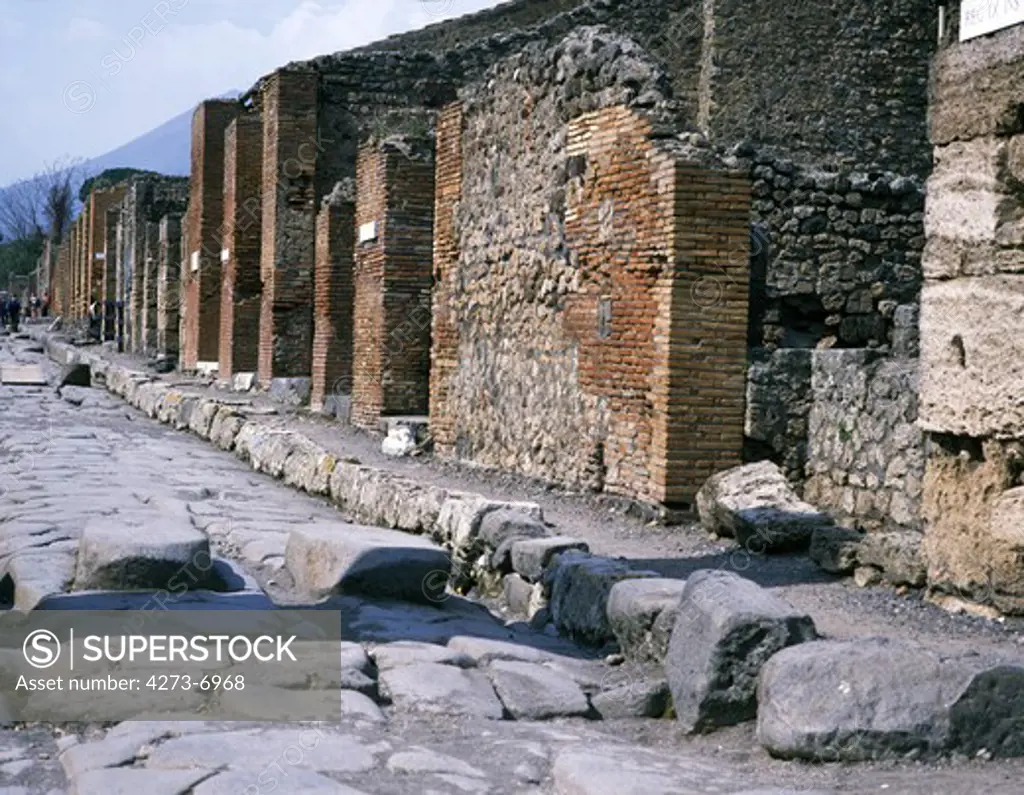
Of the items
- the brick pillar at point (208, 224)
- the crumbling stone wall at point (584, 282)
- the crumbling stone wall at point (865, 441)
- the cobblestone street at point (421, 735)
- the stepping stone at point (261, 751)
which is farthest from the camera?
the brick pillar at point (208, 224)

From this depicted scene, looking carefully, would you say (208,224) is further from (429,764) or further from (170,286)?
(429,764)

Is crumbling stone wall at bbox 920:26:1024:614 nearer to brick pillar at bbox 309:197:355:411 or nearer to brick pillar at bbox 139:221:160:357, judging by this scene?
brick pillar at bbox 309:197:355:411

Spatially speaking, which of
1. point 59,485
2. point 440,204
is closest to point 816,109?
point 440,204

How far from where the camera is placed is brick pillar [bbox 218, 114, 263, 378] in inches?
813

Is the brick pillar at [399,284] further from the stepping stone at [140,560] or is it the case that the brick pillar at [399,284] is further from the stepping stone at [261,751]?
the stepping stone at [261,751]

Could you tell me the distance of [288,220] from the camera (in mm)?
18453

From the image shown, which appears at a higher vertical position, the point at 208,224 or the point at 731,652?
the point at 208,224

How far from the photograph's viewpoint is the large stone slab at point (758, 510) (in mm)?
6926

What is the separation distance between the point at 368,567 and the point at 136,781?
242 centimetres

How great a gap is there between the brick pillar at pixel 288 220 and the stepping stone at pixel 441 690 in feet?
45.9

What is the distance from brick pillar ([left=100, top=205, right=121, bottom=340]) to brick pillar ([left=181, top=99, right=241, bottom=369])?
1471 centimetres

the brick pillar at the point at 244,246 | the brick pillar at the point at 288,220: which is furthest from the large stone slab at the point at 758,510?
the brick pillar at the point at 244,246

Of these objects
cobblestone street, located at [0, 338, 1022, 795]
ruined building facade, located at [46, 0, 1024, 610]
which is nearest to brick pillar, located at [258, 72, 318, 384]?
ruined building facade, located at [46, 0, 1024, 610]

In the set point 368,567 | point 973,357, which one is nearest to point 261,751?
point 368,567
